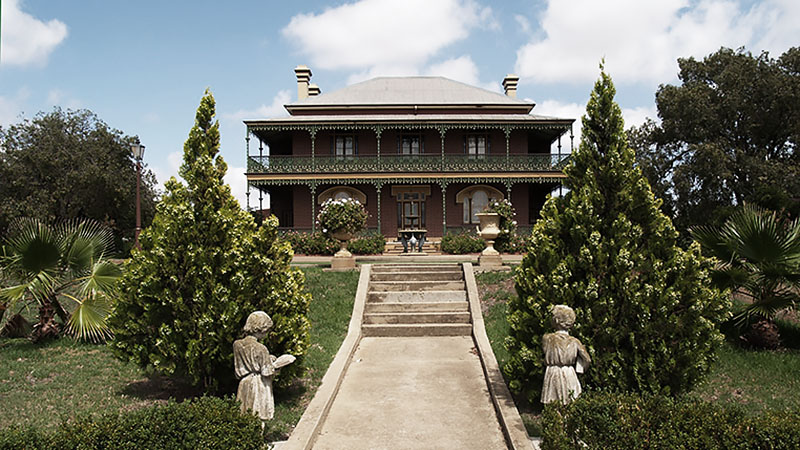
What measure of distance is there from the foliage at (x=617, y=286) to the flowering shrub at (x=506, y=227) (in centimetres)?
1046

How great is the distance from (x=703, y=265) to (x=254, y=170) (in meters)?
22.9

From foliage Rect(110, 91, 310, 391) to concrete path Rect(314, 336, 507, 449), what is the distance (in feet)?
3.27

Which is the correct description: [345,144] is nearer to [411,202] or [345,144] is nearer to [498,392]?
[411,202]

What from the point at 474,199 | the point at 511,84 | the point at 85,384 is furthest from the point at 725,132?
the point at 85,384

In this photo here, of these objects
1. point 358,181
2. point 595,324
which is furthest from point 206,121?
point 358,181

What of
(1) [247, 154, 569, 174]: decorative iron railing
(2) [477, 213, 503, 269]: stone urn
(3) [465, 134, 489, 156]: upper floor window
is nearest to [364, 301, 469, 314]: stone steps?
(2) [477, 213, 503, 269]: stone urn

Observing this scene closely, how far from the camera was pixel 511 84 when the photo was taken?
31.8 m

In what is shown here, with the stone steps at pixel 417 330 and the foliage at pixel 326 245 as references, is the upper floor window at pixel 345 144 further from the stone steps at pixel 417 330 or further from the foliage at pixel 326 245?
the stone steps at pixel 417 330

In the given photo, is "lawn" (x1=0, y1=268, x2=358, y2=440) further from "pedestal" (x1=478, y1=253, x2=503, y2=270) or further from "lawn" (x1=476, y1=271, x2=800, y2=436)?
"pedestal" (x1=478, y1=253, x2=503, y2=270)

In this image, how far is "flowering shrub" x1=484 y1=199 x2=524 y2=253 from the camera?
1778cm

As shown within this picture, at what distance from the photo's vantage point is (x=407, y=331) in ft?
33.5

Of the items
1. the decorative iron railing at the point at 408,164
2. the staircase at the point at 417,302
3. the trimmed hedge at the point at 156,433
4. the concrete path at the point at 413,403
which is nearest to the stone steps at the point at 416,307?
the staircase at the point at 417,302

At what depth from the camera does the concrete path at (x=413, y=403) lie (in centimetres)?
554

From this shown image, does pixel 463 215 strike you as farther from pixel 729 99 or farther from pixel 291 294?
pixel 291 294
